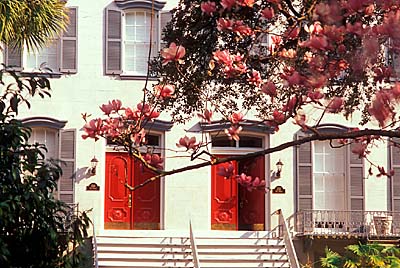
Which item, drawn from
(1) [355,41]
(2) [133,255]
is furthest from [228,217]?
(1) [355,41]

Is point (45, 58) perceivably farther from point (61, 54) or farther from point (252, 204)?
point (252, 204)

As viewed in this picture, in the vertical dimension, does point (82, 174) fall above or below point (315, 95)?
below

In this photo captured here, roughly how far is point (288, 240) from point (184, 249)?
202cm

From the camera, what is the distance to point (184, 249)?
17688mm

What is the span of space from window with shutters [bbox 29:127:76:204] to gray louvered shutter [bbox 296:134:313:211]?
15.0 feet

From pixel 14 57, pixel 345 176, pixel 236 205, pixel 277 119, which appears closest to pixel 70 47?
pixel 14 57

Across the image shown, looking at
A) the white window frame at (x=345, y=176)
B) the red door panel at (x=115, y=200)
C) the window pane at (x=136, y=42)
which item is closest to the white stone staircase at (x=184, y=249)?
the red door panel at (x=115, y=200)

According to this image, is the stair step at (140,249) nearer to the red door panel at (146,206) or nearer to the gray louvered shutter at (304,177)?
the red door panel at (146,206)

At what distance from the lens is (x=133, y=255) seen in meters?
17.4

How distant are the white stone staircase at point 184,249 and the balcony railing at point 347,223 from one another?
766 mm

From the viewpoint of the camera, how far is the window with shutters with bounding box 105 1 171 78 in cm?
1873

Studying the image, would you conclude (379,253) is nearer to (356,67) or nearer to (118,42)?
(118,42)

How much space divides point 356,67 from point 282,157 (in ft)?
45.5

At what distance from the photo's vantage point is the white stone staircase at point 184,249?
17297 mm
